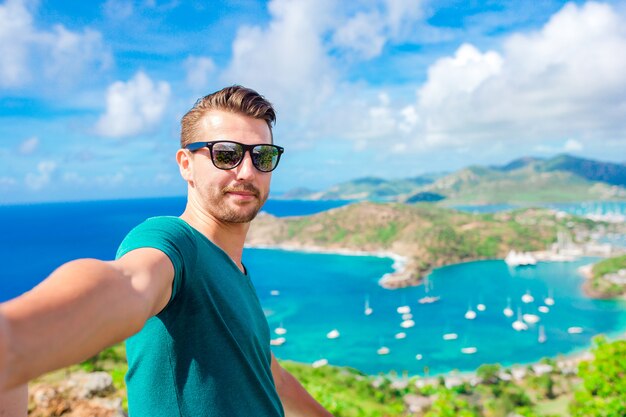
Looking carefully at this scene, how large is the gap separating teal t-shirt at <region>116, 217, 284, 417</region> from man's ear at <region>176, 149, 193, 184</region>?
303 millimetres

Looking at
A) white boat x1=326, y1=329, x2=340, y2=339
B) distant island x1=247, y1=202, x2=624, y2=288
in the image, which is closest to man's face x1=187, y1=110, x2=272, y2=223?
white boat x1=326, y1=329, x2=340, y2=339

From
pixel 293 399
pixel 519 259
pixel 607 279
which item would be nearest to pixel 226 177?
pixel 293 399

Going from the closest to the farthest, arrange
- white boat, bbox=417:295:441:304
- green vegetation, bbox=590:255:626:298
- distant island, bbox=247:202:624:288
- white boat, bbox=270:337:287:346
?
1. white boat, bbox=270:337:287:346
2. green vegetation, bbox=590:255:626:298
3. white boat, bbox=417:295:441:304
4. distant island, bbox=247:202:624:288

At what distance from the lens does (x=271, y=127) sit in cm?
138

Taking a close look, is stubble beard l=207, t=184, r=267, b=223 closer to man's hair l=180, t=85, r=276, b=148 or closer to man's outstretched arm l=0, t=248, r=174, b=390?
man's hair l=180, t=85, r=276, b=148

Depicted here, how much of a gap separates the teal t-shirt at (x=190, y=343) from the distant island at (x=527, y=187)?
13105 centimetres

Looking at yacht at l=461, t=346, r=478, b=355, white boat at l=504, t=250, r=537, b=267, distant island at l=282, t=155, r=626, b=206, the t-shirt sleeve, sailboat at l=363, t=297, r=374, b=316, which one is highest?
distant island at l=282, t=155, r=626, b=206

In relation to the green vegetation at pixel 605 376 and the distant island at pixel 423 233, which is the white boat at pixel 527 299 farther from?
the green vegetation at pixel 605 376

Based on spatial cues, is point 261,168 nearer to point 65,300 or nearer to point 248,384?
point 248,384

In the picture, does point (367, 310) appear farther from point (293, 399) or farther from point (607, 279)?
point (293, 399)

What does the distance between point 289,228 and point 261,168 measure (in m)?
77.6

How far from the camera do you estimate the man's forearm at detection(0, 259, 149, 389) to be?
49 centimetres

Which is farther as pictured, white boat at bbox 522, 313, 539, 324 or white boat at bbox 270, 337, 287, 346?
white boat at bbox 522, 313, 539, 324

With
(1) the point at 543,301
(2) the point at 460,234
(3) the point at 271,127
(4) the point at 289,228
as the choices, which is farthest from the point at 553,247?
(3) the point at 271,127
